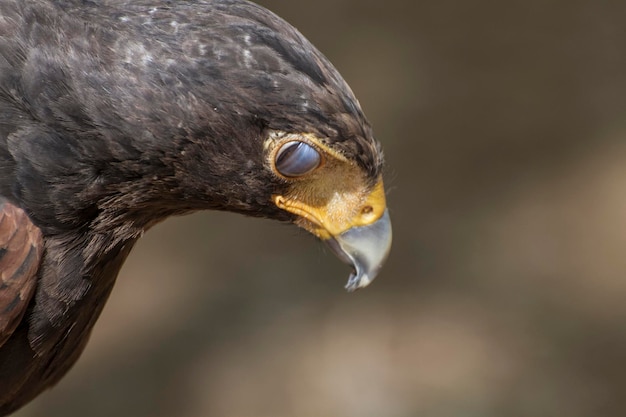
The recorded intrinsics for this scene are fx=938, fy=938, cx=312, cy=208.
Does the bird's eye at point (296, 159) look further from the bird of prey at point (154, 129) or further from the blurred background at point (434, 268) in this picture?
the blurred background at point (434, 268)

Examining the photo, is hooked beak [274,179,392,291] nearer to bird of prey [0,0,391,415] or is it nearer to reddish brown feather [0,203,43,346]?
bird of prey [0,0,391,415]

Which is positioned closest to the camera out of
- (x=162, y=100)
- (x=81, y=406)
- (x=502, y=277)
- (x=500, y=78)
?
(x=162, y=100)

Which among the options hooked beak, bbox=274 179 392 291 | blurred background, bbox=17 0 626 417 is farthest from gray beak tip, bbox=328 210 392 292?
blurred background, bbox=17 0 626 417

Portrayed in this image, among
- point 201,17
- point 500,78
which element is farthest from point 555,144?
point 201,17

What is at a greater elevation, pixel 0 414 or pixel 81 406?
pixel 0 414

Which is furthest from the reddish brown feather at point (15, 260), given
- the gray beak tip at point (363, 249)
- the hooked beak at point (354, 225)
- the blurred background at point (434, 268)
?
the blurred background at point (434, 268)

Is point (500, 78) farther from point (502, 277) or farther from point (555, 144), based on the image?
point (502, 277)
